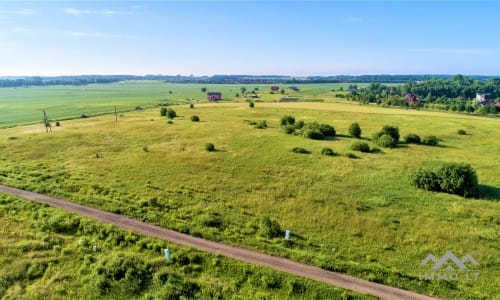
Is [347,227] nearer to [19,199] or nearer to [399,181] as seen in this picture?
[399,181]

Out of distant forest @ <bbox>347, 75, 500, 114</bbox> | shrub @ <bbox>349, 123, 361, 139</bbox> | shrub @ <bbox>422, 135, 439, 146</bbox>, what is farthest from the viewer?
distant forest @ <bbox>347, 75, 500, 114</bbox>

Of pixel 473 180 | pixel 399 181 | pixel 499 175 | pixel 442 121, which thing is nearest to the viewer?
pixel 473 180

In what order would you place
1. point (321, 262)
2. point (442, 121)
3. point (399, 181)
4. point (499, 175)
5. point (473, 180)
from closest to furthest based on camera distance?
point (321, 262), point (473, 180), point (399, 181), point (499, 175), point (442, 121)

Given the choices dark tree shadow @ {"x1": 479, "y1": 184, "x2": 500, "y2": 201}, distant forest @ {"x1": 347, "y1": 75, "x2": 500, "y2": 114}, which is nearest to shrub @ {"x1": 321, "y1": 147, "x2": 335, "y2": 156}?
dark tree shadow @ {"x1": 479, "y1": 184, "x2": 500, "y2": 201}

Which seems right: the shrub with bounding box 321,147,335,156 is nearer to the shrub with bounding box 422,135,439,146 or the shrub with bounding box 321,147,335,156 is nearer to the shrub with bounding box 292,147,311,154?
the shrub with bounding box 292,147,311,154

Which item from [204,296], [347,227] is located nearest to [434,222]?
[347,227]

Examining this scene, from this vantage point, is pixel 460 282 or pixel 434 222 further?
pixel 434 222

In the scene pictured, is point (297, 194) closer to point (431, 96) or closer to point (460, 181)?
point (460, 181)
